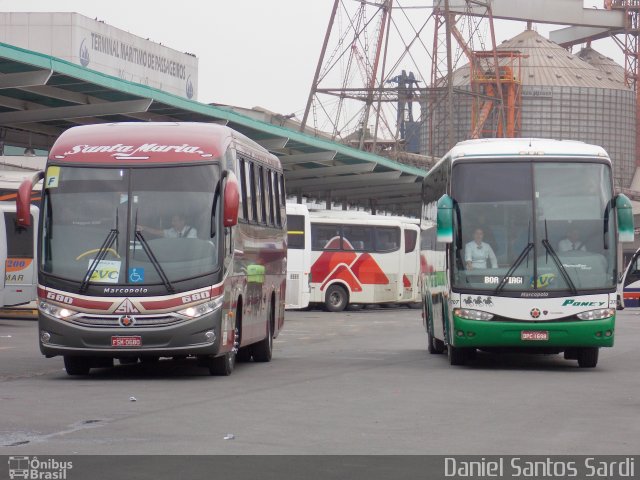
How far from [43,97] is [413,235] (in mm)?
16926

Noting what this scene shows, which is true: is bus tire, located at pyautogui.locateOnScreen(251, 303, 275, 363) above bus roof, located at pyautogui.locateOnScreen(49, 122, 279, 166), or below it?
below

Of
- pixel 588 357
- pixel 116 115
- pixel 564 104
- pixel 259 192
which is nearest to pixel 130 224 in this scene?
pixel 259 192

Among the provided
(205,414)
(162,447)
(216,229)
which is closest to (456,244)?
(216,229)

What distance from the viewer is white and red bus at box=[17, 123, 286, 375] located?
15805 millimetres

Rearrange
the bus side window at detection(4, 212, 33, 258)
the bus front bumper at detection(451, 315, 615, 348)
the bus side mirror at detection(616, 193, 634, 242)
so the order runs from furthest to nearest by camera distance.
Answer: the bus side window at detection(4, 212, 33, 258) < the bus front bumper at detection(451, 315, 615, 348) < the bus side mirror at detection(616, 193, 634, 242)

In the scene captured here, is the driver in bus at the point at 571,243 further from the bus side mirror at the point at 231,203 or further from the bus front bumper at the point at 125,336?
the bus front bumper at the point at 125,336

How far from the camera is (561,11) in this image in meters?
107

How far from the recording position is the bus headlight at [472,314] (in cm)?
1816

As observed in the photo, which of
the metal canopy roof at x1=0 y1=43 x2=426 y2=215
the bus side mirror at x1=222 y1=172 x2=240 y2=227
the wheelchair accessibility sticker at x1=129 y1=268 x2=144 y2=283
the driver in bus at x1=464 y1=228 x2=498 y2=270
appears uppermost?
the metal canopy roof at x1=0 y1=43 x2=426 y2=215

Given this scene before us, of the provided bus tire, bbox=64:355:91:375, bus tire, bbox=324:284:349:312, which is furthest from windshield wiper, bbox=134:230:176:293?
bus tire, bbox=324:284:349:312

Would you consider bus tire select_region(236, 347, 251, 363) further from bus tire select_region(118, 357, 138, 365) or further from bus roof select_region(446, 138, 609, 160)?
bus roof select_region(446, 138, 609, 160)

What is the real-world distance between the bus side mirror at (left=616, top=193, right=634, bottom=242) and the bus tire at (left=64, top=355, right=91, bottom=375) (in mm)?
6829
